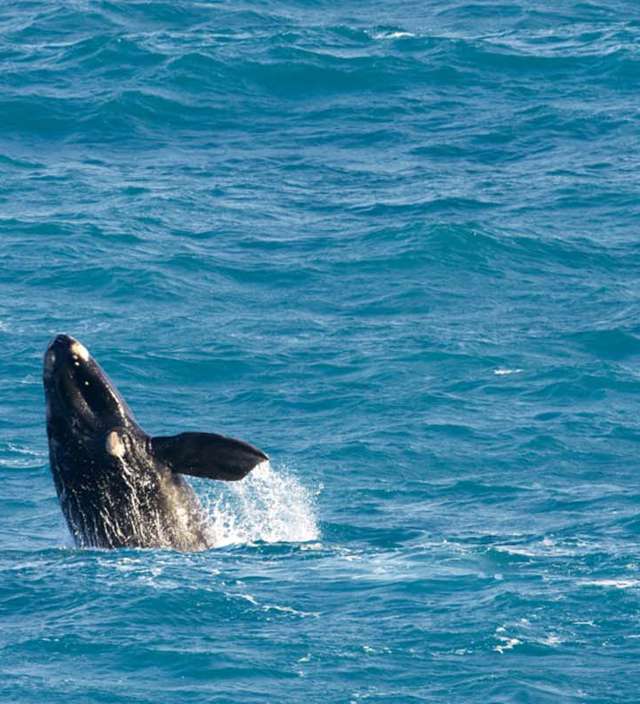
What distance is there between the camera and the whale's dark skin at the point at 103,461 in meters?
35.6

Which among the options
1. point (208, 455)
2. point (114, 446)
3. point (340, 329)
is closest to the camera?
point (208, 455)

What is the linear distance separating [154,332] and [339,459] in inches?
381

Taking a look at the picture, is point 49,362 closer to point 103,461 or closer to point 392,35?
point 103,461

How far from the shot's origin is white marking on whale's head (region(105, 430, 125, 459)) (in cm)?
3547

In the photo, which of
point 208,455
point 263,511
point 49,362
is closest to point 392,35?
point 263,511

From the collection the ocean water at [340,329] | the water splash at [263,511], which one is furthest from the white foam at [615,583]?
the water splash at [263,511]

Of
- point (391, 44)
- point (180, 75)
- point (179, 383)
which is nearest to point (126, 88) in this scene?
point (180, 75)

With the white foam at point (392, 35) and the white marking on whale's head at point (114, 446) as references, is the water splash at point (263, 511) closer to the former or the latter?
the white marking on whale's head at point (114, 446)

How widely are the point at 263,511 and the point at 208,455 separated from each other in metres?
6.71

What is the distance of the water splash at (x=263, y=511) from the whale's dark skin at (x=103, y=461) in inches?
72.8

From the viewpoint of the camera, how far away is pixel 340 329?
5362cm

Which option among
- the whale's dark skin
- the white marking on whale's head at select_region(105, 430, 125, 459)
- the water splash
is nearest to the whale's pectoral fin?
the whale's dark skin

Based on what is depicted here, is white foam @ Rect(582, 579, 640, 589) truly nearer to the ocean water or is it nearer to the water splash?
the ocean water

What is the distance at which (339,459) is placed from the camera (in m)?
45.8
